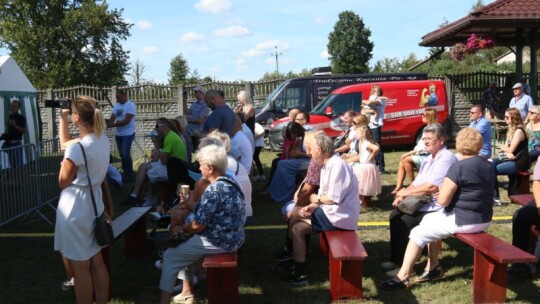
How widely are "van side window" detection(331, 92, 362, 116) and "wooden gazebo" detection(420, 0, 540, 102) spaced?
311cm

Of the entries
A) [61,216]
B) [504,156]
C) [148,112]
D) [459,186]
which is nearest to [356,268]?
[459,186]

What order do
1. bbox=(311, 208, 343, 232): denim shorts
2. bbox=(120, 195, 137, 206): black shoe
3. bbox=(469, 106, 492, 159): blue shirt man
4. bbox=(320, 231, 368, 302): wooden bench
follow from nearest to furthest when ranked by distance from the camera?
bbox=(320, 231, 368, 302): wooden bench → bbox=(311, 208, 343, 232): denim shorts → bbox=(469, 106, 492, 159): blue shirt man → bbox=(120, 195, 137, 206): black shoe

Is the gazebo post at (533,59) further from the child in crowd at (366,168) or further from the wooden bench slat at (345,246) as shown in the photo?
the wooden bench slat at (345,246)

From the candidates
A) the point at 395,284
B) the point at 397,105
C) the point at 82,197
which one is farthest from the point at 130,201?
the point at 397,105

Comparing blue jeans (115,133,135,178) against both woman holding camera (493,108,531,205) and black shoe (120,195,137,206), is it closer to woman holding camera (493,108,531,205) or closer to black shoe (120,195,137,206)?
black shoe (120,195,137,206)

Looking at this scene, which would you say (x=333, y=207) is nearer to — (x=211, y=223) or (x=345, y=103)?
(x=211, y=223)

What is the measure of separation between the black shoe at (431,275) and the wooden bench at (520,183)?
3209mm

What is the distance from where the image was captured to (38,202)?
7.54m

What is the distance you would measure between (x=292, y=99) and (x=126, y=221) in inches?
423

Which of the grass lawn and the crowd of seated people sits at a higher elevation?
the crowd of seated people

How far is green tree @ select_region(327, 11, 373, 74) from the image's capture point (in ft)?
236

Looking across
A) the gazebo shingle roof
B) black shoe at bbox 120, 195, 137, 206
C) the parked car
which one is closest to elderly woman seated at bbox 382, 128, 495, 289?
black shoe at bbox 120, 195, 137, 206

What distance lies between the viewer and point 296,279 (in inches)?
191

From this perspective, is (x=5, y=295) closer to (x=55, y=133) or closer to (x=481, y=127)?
(x=481, y=127)
